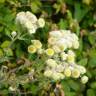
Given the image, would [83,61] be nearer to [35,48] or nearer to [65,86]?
[65,86]

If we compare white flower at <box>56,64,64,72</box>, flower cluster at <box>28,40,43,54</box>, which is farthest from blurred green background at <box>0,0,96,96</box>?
white flower at <box>56,64,64,72</box>

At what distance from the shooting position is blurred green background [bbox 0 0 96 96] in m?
3.17

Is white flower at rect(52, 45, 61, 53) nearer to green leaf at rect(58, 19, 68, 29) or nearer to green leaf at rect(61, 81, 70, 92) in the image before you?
green leaf at rect(61, 81, 70, 92)

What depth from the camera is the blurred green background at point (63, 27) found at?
125 inches

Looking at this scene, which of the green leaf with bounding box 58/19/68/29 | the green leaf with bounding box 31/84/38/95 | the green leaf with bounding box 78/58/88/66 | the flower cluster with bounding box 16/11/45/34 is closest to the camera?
the flower cluster with bounding box 16/11/45/34

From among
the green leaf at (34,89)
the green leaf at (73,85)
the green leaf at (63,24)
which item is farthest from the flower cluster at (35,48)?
the green leaf at (63,24)

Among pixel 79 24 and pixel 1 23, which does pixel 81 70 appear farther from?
pixel 79 24

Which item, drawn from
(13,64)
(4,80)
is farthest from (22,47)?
(4,80)

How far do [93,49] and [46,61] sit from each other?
1.00 metres

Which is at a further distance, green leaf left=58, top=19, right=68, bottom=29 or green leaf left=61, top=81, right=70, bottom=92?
green leaf left=58, top=19, right=68, bottom=29

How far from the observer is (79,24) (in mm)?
3787

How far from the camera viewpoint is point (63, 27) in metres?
3.46

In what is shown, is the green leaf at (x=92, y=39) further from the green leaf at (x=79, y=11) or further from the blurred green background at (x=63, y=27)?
the green leaf at (x=79, y=11)

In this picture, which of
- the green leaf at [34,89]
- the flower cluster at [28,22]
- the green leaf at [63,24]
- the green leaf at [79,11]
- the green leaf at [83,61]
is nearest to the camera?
the flower cluster at [28,22]
